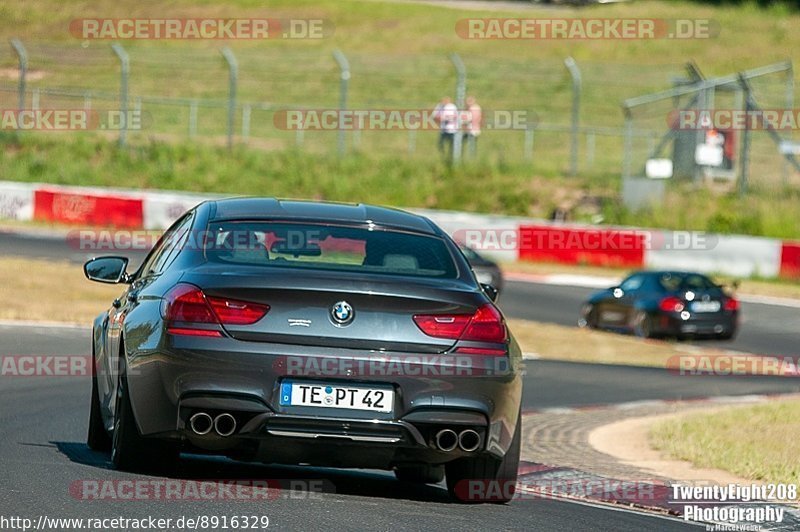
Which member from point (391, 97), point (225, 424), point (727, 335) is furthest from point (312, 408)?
point (391, 97)

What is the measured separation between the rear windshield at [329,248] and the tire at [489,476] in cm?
92

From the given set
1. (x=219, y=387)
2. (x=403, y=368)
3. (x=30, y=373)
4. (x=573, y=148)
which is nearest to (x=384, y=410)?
Answer: (x=403, y=368)

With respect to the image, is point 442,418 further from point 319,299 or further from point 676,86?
point 676,86

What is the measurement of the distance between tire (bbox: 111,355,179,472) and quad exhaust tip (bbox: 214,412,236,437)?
1.63 ft

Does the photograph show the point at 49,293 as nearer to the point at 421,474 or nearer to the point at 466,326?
the point at 421,474

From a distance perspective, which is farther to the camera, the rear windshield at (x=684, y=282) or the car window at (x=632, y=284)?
the car window at (x=632, y=284)

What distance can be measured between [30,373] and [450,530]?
7.09 meters

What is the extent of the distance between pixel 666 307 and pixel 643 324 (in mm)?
490

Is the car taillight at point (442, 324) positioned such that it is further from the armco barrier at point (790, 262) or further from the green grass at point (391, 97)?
the green grass at point (391, 97)

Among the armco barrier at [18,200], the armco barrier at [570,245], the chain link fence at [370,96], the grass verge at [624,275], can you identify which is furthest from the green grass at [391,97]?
the armco barrier at [18,200]

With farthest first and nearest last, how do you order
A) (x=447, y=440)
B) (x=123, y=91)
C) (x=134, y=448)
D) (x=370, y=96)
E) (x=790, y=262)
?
(x=370, y=96)
(x=123, y=91)
(x=790, y=262)
(x=134, y=448)
(x=447, y=440)

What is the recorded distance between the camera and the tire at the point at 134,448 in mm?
7457

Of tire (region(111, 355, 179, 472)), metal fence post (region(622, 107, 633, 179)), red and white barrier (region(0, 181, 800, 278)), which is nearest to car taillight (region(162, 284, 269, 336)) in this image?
tire (region(111, 355, 179, 472))

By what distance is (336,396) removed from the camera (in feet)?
22.9
